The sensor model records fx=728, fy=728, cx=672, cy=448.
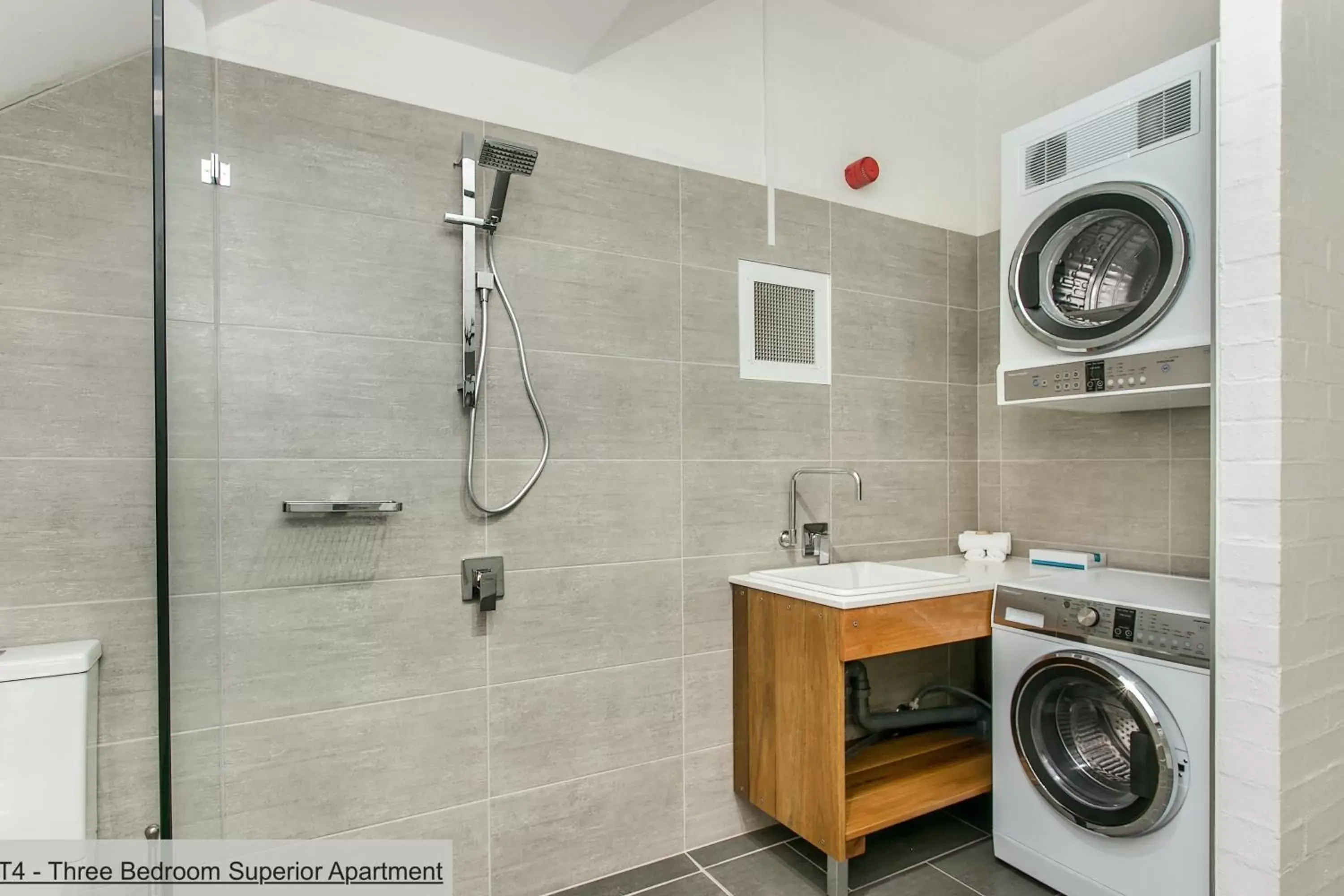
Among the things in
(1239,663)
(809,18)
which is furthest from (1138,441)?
(809,18)

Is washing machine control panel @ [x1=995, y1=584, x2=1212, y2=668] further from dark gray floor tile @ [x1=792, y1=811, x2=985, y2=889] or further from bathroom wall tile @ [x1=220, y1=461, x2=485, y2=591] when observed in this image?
bathroom wall tile @ [x1=220, y1=461, x2=485, y2=591]

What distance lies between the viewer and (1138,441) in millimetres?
2445

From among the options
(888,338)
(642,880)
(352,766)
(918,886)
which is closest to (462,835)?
(352,766)

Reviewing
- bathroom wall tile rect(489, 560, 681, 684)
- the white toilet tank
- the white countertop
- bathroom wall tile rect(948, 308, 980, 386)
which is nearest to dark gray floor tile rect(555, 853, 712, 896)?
bathroom wall tile rect(489, 560, 681, 684)

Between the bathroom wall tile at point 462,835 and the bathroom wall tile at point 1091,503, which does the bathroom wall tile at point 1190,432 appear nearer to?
the bathroom wall tile at point 1091,503

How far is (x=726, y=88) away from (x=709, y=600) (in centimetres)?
169

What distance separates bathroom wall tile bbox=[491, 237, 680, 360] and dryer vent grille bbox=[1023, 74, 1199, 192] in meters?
1.17

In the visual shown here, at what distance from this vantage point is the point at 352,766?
1821 mm

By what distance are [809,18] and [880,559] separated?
6.53ft

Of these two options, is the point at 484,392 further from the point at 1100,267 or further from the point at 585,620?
the point at 1100,267

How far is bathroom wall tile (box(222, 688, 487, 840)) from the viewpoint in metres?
1.72

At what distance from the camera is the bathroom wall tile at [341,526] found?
5.65 feet

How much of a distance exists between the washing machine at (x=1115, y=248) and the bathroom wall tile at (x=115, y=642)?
7.92ft

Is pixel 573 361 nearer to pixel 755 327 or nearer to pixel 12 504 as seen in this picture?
pixel 755 327
